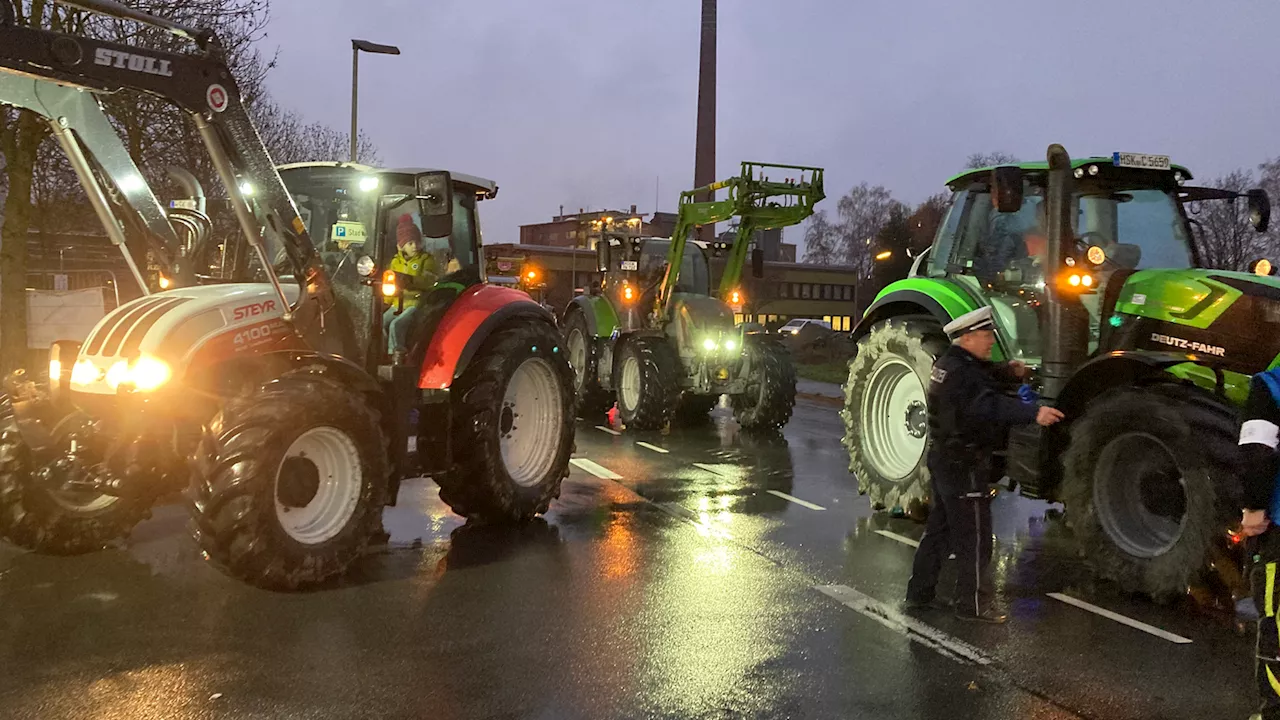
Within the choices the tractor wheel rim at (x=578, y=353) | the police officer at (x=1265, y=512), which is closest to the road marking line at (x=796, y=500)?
the police officer at (x=1265, y=512)

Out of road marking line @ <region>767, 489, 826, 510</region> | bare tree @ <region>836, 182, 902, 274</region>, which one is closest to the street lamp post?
road marking line @ <region>767, 489, 826, 510</region>

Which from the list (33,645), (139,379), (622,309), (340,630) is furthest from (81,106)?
(622,309)

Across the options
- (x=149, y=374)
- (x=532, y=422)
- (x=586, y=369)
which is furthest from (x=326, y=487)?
(x=586, y=369)

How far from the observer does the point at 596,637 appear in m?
5.03

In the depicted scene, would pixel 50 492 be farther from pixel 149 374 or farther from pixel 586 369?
pixel 586 369

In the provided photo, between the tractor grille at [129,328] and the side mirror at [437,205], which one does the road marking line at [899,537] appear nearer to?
the side mirror at [437,205]

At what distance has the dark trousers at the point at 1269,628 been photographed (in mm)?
3590

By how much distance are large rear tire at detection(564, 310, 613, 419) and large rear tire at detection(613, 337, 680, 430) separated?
3.17 ft

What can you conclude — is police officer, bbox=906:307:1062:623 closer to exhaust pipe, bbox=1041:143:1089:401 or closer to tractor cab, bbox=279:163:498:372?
exhaust pipe, bbox=1041:143:1089:401

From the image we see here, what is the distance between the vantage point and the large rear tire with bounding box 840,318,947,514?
303 inches

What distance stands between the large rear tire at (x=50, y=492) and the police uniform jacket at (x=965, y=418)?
15.8ft

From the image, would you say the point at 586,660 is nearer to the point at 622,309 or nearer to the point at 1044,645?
the point at 1044,645

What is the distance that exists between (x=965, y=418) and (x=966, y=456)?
210 millimetres

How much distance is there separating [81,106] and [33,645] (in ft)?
10.2
